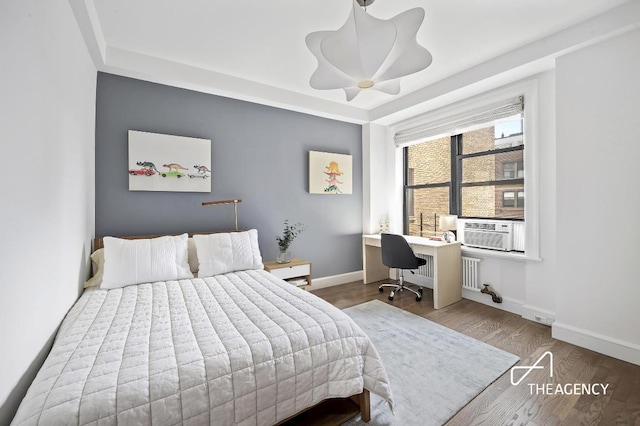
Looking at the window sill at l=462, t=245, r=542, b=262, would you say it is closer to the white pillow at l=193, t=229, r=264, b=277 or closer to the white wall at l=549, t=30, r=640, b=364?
the white wall at l=549, t=30, r=640, b=364

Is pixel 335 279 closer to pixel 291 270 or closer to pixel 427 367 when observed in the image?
pixel 291 270

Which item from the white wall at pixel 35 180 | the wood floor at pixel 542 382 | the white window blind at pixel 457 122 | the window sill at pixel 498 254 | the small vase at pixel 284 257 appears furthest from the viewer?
the small vase at pixel 284 257

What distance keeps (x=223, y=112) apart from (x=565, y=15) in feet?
10.7

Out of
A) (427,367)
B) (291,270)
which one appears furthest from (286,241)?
(427,367)

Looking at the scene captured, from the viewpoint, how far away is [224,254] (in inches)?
107

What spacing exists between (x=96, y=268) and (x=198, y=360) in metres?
1.97

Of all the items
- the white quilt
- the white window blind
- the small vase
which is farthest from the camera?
the small vase

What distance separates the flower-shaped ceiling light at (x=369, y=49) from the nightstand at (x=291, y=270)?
2077mm

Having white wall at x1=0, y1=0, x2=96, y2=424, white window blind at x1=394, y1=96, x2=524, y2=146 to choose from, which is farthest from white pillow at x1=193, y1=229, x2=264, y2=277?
white window blind at x1=394, y1=96, x2=524, y2=146

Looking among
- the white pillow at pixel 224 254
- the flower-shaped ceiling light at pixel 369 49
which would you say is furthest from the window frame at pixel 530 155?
the white pillow at pixel 224 254

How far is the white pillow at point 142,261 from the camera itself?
2248 millimetres

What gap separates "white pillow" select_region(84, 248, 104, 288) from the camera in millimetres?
2291

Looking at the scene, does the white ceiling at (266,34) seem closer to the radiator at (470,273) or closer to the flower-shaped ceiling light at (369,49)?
the flower-shaped ceiling light at (369,49)

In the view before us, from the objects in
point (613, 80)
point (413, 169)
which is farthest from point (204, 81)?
point (613, 80)
